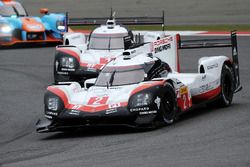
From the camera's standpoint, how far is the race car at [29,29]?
26438mm

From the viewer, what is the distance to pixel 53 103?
12734 millimetres

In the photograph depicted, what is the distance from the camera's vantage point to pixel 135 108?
12.3m

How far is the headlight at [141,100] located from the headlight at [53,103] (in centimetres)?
114

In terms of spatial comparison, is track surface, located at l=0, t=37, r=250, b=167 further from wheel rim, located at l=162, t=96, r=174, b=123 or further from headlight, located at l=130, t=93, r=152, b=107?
headlight, located at l=130, t=93, r=152, b=107

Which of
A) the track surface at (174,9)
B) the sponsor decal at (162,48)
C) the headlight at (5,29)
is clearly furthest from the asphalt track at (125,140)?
the track surface at (174,9)

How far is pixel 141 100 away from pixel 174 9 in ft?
69.6

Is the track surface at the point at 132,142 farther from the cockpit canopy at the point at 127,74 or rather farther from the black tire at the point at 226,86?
the cockpit canopy at the point at 127,74

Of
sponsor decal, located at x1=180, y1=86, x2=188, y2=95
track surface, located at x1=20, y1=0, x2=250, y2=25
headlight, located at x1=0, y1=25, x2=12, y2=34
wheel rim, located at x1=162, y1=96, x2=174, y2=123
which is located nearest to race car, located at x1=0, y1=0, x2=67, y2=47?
headlight, located at x1=0, y1=25, x2=12, y2=34

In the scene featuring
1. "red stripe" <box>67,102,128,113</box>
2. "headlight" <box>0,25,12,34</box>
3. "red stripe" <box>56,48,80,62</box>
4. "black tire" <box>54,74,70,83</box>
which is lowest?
"black tire" <box>54,74,70,83</box>

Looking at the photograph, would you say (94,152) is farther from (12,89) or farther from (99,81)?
(12,89)

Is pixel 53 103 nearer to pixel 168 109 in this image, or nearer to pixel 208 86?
pixel 168 109

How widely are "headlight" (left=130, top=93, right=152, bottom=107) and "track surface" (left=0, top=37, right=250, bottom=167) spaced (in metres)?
0.42

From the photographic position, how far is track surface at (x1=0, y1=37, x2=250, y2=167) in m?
9.79

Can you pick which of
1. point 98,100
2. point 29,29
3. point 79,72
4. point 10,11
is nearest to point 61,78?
point 79,72
